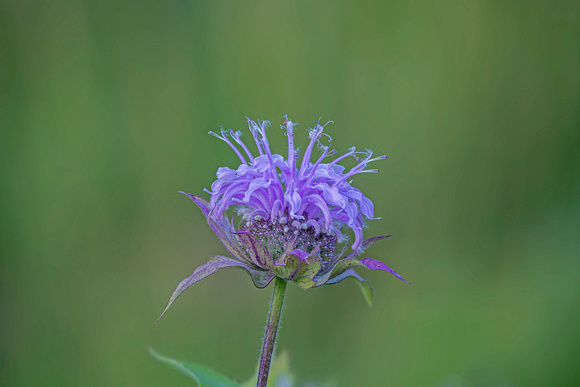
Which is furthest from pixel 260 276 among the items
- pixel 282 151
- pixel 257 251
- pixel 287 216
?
pixel 282 151

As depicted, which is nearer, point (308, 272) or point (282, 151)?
point (308, 272)

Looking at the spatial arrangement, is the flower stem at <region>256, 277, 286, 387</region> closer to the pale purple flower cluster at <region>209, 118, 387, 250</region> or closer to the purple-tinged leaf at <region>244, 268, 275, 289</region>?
the purple-tinged leaf at <region>244, 268, 275, 289</region>

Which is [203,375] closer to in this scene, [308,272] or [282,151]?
[308,272]

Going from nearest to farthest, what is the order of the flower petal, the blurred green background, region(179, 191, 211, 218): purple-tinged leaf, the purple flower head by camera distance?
the flower petal < the purple flower head < region(179, 191, 211, 218): purple-tinged leaf < the blurred green background

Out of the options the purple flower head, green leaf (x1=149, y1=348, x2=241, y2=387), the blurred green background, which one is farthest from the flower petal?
the blurred green background

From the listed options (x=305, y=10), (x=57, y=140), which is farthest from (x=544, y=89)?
(x=57, y=140)
